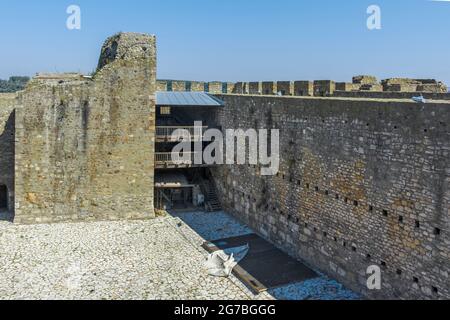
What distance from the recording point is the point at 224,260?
40.5 feet

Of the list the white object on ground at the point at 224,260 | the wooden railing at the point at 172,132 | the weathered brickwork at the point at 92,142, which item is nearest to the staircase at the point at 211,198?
the wooden railing at the point at 172,132

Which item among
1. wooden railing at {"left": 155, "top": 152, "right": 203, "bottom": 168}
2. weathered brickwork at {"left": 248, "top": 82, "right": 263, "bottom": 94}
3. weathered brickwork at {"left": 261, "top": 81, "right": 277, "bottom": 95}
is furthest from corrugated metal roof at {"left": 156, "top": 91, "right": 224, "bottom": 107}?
weathered brickwork at {"left": 248, "top": 82, "right": 263, "bottom": 94}

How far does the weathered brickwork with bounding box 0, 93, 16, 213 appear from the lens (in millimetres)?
16609

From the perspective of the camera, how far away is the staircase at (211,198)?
17.8 m

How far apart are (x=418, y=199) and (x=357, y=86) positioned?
31.4 ft

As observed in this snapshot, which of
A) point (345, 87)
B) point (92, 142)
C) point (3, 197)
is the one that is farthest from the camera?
point (3, 197)

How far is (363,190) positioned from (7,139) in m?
13.3

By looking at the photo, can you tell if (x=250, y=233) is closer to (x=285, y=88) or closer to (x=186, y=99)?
(x=285, y=88)

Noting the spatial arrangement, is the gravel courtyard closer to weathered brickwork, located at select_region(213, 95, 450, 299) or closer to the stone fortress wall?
the stone fortress wall

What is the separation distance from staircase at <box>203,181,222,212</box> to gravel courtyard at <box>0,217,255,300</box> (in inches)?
81.9

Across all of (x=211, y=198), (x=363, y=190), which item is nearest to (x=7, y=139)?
(x=211, y=198)

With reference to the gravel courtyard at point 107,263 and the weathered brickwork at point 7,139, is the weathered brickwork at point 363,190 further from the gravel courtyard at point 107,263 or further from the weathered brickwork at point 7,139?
the weathered brickwork at point 7,139

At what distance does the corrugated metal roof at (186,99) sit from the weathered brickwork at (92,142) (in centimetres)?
141
